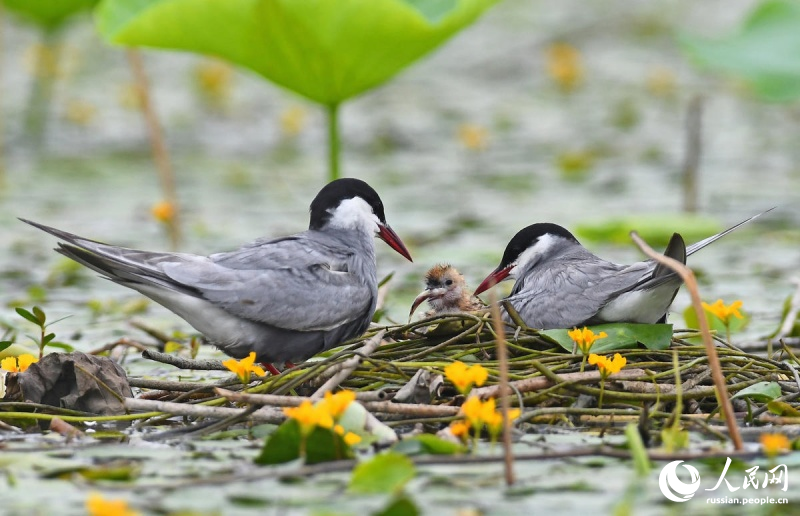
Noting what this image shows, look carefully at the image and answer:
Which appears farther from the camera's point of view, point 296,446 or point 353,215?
point 353,215

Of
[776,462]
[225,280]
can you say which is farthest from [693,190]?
[776,462]

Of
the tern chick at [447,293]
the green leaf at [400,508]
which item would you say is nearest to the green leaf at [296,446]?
the green leaf at [400,508]

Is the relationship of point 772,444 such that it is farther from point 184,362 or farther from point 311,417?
point 184,362

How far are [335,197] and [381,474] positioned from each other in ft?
8.21

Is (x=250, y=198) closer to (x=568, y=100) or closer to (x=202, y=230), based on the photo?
(x=202, y=230)

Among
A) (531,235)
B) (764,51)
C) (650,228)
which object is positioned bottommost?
(531,235)

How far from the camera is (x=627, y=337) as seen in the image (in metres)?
4.62

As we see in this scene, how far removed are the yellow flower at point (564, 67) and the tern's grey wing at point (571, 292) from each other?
28.0 ft

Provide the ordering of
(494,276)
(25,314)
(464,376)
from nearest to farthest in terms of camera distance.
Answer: (464,376)
(25,314)
(494,276)

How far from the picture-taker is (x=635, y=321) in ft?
15.7

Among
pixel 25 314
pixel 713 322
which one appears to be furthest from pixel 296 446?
pixel 713 322

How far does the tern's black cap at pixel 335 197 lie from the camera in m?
5.52

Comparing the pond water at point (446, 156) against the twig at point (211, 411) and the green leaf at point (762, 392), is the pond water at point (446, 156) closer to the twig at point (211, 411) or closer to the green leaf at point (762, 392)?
the green leaf at point (762, 392)

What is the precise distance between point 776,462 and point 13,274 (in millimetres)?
5292
